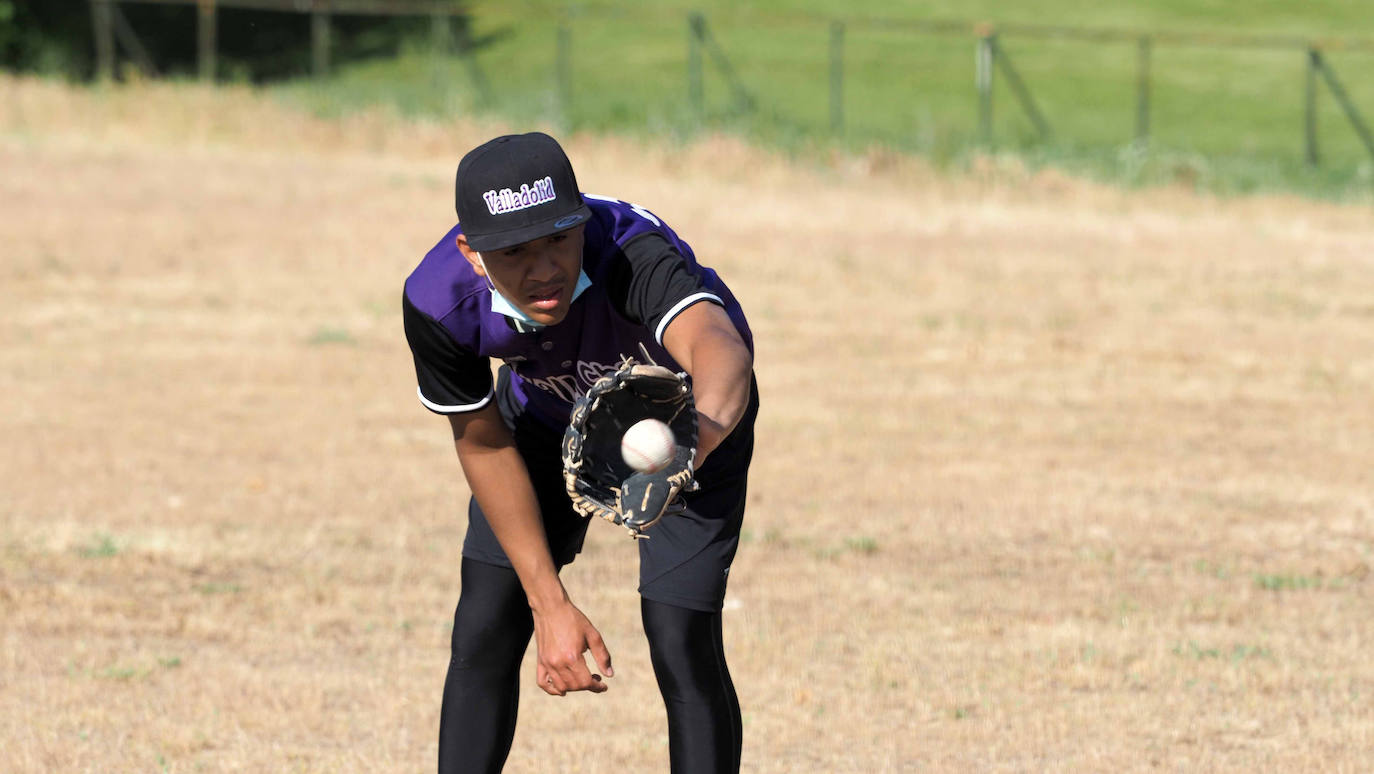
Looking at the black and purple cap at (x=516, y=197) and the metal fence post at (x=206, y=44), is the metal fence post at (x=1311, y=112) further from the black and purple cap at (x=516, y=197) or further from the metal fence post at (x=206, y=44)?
the black and purple cap at (x=516, y=197)

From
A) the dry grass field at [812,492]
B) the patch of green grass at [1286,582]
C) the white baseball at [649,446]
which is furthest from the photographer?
the patch of green grass at [1286,582]

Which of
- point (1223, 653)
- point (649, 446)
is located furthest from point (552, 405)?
point (1223, 653)

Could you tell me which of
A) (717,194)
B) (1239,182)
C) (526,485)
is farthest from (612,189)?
(526,485)

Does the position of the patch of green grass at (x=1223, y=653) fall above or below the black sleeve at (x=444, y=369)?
below

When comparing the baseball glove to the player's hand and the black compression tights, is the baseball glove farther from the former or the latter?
the black compression tights

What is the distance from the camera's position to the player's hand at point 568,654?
430 cm

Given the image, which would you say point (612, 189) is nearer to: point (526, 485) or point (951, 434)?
point (951, 434)

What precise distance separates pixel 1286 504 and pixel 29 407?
27.1 ft

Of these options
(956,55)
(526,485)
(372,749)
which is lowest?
(956,55)

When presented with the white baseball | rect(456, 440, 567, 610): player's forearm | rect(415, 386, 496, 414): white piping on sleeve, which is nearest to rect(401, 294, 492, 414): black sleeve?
rect(415, 386, 496, 414): white piping on sleeve

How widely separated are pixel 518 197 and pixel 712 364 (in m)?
0.57

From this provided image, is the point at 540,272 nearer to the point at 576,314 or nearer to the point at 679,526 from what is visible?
the point at 576,314

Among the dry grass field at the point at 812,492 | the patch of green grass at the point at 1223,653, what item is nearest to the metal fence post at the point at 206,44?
the dry grass field at the point at 812,492

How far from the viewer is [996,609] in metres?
8.11
